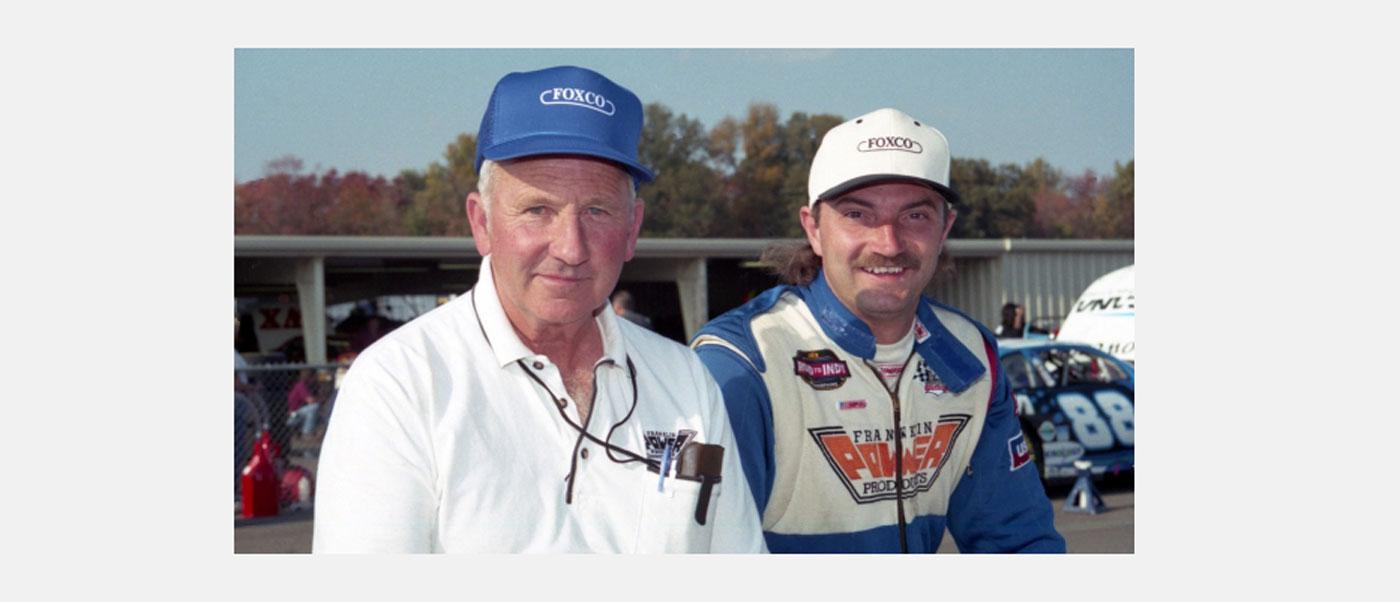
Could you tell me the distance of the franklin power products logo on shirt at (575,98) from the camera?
7.41ft

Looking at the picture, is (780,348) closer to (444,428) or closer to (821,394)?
(821,394)

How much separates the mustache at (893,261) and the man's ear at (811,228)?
0.20 meters

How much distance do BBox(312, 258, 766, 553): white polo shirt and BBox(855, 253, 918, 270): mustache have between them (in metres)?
0.83

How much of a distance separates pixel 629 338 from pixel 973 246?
728 inches

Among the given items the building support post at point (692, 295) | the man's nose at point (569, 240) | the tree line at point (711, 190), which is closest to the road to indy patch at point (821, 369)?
the man's nose at point (569, 240)

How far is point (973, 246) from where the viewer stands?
66.7 ft

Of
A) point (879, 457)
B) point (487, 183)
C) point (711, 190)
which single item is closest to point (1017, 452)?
point (879, 457)

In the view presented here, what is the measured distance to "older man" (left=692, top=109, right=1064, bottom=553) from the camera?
9.93ft

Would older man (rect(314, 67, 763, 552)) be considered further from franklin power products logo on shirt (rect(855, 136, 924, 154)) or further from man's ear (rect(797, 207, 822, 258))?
man's ear (rect(797, 207, 822, 258))

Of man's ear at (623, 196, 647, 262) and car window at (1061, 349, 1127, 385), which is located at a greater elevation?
man's ear at (623, 196, 647, 262)

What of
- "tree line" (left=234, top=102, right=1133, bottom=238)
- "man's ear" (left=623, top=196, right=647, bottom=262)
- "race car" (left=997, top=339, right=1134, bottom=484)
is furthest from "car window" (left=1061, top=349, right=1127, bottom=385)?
"man's ear" (left=623, top=196, right=647, bottom=262)

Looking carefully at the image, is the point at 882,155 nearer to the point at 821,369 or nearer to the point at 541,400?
the point at 821,369

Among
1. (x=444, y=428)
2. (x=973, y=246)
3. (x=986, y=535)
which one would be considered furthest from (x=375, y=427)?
(x=973, y=246)

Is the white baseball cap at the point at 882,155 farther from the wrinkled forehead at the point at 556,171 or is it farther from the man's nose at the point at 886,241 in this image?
the wrinkled forehead at the point at 556,171
